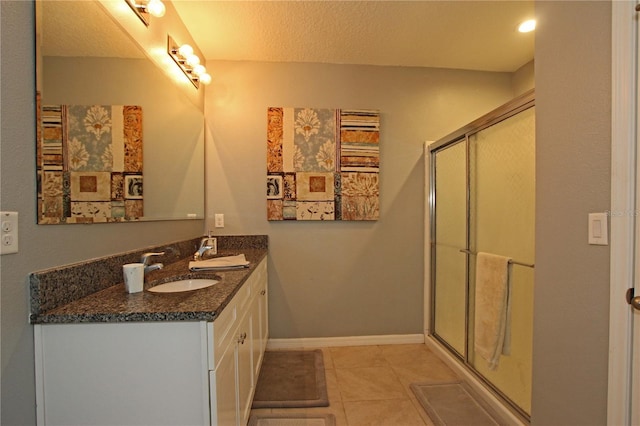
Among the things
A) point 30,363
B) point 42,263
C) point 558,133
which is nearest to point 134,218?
point 42,263

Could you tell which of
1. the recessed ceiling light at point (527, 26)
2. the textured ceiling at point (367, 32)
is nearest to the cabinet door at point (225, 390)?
the textured ceiling at point (367, 32)

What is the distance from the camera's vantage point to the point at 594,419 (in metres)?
0.93

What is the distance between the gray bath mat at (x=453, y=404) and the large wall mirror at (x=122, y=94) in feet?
6.67

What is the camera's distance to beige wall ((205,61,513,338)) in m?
2.39

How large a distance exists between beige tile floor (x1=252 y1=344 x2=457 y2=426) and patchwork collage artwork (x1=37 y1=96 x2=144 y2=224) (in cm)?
143

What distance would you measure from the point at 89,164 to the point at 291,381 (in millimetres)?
1763

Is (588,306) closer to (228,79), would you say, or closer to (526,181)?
(526,181)

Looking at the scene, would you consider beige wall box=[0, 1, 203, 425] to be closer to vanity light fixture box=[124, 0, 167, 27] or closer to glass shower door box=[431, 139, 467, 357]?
vanity light fixture box=[124, 0, 167, 27]

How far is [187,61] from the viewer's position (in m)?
1.89

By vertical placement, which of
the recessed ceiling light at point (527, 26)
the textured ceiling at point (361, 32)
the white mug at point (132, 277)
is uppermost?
the recessed ceiling light at point (527, 26)

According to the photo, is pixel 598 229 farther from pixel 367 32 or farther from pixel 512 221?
pixel 367 32

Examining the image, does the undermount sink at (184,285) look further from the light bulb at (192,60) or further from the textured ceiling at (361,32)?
the light bulb at (192,60)

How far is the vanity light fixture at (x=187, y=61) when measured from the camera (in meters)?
1.78

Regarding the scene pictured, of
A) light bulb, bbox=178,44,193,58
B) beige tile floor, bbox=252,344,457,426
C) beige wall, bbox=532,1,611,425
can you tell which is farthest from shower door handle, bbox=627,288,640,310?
light bulb, bbox=178,44,193,58
